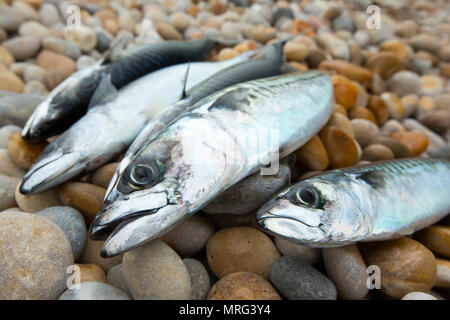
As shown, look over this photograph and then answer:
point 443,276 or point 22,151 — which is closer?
point 443,276

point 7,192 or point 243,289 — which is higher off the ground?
point 7,192

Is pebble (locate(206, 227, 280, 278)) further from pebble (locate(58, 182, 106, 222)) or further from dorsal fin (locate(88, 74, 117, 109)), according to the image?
dorsal fin (locate(88, 74, 117, 109))

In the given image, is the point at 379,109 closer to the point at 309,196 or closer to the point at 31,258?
the point at 309,196

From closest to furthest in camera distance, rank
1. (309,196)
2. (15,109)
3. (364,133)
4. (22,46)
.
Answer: (309,196), (15,109), (364,133), (22,46)

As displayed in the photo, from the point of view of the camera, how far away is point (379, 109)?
2.72 m

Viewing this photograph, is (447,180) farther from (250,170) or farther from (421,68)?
(421,68)

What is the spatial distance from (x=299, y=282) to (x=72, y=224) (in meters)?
1.01

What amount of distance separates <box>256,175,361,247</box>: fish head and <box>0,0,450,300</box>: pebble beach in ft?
0.39

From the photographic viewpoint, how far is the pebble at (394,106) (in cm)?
287

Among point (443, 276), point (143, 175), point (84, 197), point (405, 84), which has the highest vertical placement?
point (143, 175)

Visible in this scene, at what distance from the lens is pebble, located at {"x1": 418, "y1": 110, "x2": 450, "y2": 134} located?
2.79m

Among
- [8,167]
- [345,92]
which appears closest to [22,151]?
[8,167]
